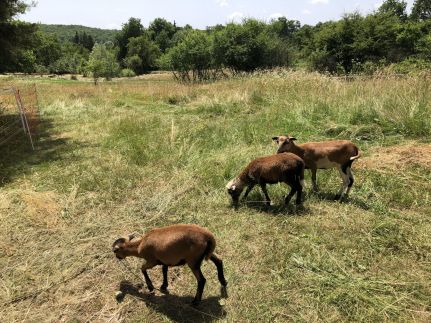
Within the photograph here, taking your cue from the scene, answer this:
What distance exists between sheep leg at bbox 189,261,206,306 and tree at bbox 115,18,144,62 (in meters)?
105

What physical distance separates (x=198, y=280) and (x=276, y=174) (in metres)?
2.25

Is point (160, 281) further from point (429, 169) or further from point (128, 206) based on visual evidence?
point (429, 169)

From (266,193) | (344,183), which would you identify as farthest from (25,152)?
(344,183)

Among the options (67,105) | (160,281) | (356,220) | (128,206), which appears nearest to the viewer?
(160,281)

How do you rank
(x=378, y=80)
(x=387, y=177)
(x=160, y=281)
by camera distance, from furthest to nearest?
(x=378, y=80), (x=387, y=177), (x=160, y=281)

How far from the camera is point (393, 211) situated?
17.7 feet

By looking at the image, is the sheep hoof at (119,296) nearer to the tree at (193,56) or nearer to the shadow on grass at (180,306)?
the shadow on grass at (180,306)

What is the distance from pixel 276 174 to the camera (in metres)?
5.41

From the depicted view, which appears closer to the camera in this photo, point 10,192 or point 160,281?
point 160,281

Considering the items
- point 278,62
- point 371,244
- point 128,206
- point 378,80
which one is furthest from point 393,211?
point 278,62

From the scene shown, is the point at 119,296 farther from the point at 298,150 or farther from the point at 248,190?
the point at 298,150

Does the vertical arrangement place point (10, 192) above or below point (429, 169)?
below

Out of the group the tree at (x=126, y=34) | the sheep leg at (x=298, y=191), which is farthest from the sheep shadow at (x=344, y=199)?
the tree at (x=126, y=34)

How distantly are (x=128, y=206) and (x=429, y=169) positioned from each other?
16.5ft
